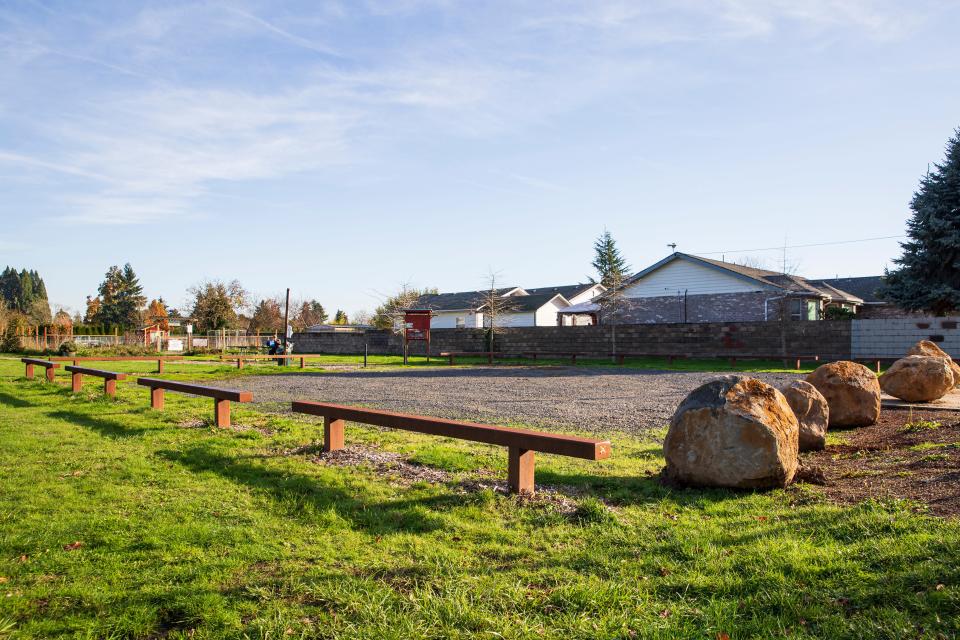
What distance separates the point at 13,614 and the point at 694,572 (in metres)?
3.29

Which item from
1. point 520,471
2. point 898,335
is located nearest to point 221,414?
point 520,471

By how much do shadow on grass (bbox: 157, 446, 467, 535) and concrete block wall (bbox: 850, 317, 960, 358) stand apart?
22885 millimetres

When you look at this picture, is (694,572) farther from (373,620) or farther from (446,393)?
(446,393)

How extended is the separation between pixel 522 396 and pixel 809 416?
264 inches

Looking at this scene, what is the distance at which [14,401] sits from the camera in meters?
10.9

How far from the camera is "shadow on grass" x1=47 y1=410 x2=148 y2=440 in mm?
7604

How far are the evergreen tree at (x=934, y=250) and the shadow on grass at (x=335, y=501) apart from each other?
82.0ft

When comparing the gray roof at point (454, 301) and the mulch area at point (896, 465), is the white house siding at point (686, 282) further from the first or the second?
the mulch area at point (896, 465)

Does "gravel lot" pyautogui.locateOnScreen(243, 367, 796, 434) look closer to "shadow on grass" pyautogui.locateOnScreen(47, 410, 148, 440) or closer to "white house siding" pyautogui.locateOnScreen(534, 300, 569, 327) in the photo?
"shadow on grass" pyautogui.locateOnScreen(47, 410, 148, 440)

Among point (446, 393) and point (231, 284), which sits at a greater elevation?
point (231, 284)

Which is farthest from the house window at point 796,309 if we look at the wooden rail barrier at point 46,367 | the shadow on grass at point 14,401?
the shadow on grass at point 14,401

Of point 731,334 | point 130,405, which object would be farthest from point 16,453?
point 731,334

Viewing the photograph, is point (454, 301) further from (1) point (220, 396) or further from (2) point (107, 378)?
(1) point (220, 396)

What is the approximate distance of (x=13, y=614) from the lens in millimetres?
2996
